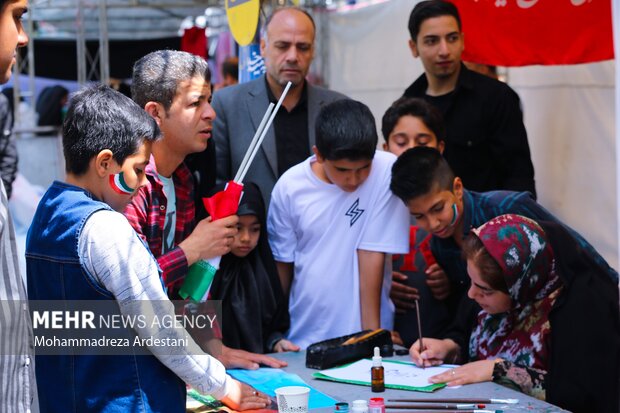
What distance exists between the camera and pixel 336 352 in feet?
9.48

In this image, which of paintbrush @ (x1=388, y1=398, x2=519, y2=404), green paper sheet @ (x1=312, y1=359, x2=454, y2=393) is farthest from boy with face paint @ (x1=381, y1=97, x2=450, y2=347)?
paintbrush @ (x1=388, y1=398, x2=519, y2=404)

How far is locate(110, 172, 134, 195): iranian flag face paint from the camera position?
7.18 feet

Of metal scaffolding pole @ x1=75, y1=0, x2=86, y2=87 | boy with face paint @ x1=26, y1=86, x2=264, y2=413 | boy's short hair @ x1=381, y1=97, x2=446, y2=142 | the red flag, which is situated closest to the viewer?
boy with face paint @ x1=26, y1=86, x2=264, y2=413

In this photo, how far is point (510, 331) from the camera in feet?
9.25

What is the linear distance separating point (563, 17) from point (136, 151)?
2692mm

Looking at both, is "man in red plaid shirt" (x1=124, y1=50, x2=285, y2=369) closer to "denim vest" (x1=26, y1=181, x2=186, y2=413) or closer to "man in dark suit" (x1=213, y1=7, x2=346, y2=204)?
"denim vest" (x1=26, y1=181, x2=186, y2=413)

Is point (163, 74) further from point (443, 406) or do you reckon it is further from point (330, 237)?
point (443, 406)

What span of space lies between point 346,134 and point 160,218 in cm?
76

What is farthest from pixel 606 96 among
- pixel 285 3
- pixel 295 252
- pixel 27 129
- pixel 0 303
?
pixel 27 129

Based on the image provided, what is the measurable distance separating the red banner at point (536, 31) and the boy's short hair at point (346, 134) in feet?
4.81

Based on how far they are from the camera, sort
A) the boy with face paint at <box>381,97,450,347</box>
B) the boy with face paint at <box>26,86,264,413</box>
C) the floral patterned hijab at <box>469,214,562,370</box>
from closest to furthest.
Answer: the boy with face paint at <box>26,86,264,413</box>, the floral patterned hijab at <box>469,214,562,370</box>, the boy with face paint at <box>381,97,450,347</box>

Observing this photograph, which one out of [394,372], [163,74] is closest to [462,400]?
[394,372]

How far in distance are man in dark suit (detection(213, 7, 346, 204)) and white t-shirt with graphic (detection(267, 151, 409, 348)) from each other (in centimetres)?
37

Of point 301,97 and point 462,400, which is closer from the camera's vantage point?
point 462,400
